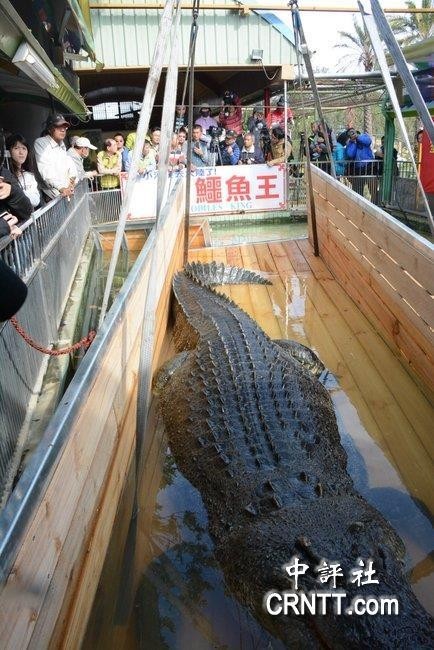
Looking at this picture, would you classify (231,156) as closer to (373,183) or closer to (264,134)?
(264,134)

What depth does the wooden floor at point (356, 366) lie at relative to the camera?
293 cm

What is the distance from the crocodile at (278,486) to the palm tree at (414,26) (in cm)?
2301

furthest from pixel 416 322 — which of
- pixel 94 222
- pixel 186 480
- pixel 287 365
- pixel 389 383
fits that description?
pixel 94 222

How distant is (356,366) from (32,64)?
3598 millimetres

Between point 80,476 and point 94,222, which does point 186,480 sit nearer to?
point 80,476

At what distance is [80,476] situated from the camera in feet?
6.17

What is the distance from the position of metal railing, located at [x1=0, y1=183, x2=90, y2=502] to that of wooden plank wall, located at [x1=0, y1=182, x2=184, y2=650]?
2.09 feet

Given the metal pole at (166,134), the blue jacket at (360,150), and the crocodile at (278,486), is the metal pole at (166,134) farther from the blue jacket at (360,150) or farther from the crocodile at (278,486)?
the blue jacket at (360,150)

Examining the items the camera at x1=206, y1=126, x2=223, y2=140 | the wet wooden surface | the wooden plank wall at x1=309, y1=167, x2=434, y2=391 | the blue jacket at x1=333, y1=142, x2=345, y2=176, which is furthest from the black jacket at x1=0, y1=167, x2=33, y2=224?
the blue jacket at x1=333, y1=142, x2=345, y2=176

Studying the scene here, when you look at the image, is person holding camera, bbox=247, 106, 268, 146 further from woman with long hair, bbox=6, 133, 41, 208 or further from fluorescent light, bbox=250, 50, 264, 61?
woman with long hair, bbox=6, 133, 41, 208

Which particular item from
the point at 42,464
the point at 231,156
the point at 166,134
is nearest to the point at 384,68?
the point at 166,134

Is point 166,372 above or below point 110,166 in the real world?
below

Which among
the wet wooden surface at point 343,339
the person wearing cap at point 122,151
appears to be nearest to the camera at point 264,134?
the person wearing cap at point 122,151

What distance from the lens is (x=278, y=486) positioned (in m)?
2.20
